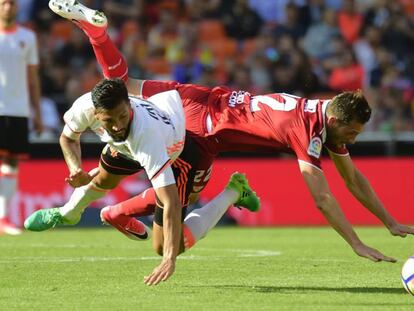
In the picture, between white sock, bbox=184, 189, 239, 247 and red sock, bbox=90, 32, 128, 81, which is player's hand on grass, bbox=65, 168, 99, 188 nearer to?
Result: white sock, bbox=184, 189, 239, 247

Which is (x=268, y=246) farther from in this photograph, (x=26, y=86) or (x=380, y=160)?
(x=380, y=160)

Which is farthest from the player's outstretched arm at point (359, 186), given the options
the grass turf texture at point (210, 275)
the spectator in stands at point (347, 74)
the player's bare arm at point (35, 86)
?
the spectator in stands at point (347, 74)

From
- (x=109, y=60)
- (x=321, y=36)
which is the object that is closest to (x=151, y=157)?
(x=109, y=60)

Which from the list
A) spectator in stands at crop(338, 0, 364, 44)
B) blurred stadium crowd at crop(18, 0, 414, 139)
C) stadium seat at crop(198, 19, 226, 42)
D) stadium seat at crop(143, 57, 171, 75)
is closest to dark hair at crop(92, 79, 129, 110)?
blurred stadium crowd at crop(18, 0, 414, 139)

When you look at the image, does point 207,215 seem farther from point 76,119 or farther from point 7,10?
point 7,10

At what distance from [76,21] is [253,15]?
1064 centimetres

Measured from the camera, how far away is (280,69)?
18.6m

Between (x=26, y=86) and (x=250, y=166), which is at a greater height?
(x=26, y=86)

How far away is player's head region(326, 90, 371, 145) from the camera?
8.02m

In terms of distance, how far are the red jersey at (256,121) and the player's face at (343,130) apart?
0.07m

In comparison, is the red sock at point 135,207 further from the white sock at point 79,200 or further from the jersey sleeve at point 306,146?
the jersey sleeve at point 306,146

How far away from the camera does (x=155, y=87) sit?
9.48 m

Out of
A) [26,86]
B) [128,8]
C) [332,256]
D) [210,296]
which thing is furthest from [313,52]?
[210,296]

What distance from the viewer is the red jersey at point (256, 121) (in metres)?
8.12
